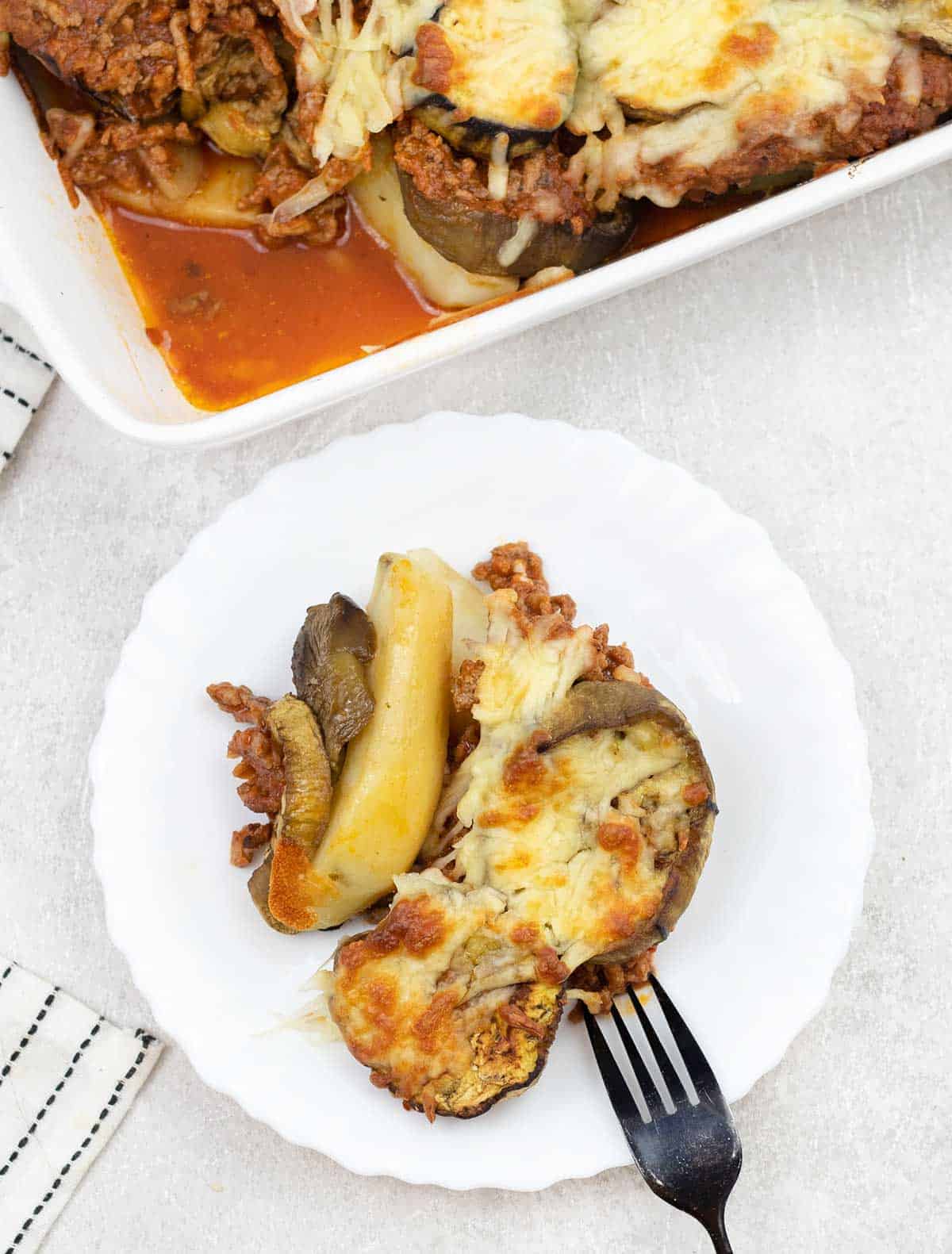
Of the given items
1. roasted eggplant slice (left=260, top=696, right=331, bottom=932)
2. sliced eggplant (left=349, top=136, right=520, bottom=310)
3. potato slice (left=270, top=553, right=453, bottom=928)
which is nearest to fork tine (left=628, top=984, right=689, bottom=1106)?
potato slice (left=270, top=553, right=453, bottom=928)

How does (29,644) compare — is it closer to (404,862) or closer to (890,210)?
(404,862)

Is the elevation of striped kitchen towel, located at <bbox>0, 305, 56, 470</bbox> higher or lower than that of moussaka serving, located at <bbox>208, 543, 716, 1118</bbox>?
higher

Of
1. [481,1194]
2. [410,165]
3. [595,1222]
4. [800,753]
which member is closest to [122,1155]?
[481,1194]

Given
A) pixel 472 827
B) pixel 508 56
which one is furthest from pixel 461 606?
pixel 508 56

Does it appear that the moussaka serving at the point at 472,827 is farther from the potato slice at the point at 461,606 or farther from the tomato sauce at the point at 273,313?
the tomato sauce at the point at 273,313

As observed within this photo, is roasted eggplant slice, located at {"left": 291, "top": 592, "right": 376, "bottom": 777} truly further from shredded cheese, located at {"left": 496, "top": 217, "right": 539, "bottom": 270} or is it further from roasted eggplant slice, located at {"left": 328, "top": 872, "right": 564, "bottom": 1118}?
shredded cheese, located at {"left": 496, "top": 217, "right": 539, "bottom": 270}

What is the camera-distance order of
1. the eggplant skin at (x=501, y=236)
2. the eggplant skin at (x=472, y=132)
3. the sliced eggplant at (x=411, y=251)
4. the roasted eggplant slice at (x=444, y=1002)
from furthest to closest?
the sliced eggplant at (x=411, y=251) → the eggplant skin at (x=501, y=236) → the eggplant skin at (x=472, y=132) → the roasted eggplant slice at (x=444, y=1002)

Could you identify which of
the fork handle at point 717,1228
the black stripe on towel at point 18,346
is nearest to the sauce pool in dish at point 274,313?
the black stripe on towel at point 18,346
